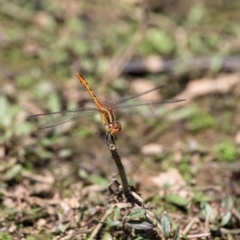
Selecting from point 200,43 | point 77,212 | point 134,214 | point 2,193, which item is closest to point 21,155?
point 2,193

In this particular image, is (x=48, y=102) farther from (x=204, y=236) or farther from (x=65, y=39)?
(x=204, y=236)

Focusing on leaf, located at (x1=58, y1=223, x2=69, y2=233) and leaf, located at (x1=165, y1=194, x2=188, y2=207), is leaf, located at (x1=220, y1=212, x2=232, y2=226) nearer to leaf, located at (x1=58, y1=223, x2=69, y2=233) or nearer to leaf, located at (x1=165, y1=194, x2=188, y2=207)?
A: leaf, located at (x1=165, y1=194, x2=188, y2=207)

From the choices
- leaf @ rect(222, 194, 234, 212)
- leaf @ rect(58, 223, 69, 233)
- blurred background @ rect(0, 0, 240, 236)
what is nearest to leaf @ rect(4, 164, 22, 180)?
blurred background @ rect(0, 0, 240, 236)

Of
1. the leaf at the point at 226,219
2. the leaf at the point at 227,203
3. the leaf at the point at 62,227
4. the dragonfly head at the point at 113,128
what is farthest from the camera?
the leaf at the point at 227,203

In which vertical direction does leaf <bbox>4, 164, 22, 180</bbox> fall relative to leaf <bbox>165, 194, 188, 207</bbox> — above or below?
above

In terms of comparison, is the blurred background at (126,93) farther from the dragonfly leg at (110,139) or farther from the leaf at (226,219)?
the dragonfly leg at (110,139)

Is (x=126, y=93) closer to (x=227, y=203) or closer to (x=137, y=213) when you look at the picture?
(x=227, y=203)

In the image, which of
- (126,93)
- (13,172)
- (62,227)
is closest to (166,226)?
(62,227)

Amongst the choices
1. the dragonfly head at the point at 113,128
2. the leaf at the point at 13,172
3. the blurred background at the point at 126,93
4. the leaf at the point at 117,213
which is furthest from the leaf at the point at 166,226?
the leaf at the point at 13,172

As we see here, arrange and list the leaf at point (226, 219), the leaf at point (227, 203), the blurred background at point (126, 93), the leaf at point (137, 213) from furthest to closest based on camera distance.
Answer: the blurred background at point (126, 93) → the leaf at point (227, 203) → the leaf at point (226, 219) → the leaf at point (137, 213)
